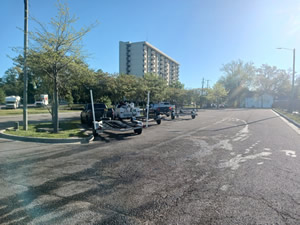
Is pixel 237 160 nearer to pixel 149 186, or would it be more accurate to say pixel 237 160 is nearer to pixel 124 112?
pixel 149 186

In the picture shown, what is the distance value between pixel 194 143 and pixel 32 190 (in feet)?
20.2

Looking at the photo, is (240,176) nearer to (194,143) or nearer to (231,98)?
(194,143)

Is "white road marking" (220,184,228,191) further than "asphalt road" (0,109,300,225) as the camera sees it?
Yes

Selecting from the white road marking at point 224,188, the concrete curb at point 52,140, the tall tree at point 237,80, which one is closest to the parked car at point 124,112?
the concrete curb at point 52,140

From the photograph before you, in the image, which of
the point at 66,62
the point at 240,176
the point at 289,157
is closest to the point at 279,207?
the point at 240,176

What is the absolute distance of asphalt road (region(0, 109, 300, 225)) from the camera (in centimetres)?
310

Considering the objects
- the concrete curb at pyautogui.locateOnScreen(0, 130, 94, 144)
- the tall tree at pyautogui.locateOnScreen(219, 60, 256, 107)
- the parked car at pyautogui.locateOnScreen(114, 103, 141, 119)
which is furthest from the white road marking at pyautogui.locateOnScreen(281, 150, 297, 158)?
the tall tree at pyautogui.locateOnScreen(219, 60, 256, 107)

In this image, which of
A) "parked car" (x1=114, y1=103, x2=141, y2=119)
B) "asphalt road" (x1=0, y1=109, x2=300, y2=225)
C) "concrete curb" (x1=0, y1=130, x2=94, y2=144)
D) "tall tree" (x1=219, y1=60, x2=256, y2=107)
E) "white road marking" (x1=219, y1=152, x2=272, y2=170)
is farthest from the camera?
"tall tree" (x1=219, y1=60, x2=256, y2=107)

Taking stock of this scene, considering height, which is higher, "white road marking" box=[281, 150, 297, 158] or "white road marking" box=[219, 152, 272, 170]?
"white road marking" box=[281, 150, 297, 158]

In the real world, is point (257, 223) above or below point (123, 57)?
below

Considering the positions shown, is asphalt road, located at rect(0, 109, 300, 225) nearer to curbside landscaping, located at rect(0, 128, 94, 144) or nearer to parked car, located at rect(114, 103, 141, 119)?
curbside landscaping, located at rect(0, 128, 94, 144)

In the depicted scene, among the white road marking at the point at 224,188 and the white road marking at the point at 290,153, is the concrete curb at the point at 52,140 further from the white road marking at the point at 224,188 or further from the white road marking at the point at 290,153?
the white road marking at the point at 290,153

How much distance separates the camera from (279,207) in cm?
333

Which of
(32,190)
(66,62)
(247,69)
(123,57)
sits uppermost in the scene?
(123,57)
